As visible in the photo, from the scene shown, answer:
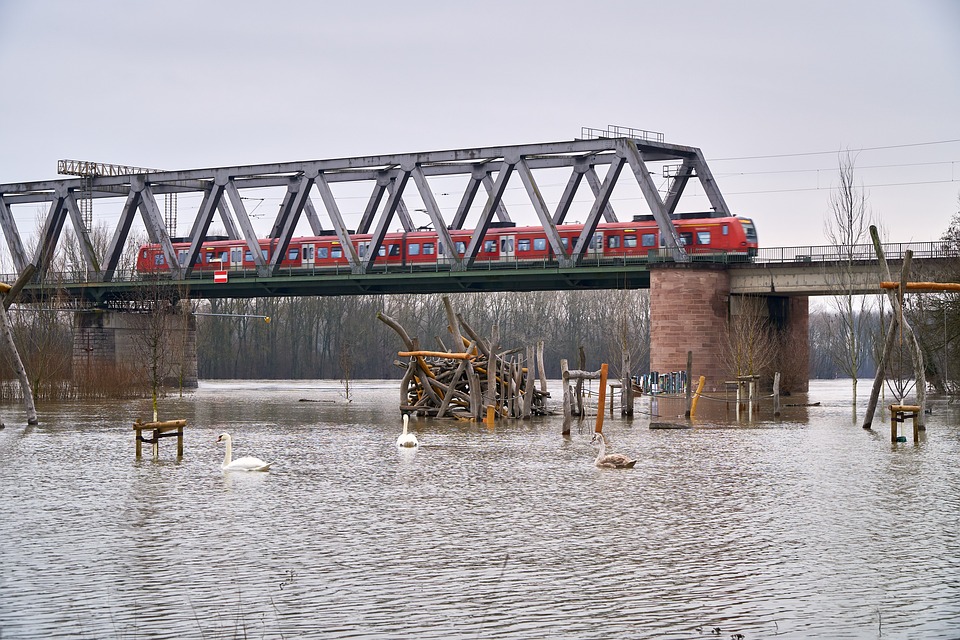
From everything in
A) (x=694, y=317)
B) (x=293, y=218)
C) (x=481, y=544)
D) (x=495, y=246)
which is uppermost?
(x=293, y=218)

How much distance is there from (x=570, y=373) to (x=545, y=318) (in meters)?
98.8

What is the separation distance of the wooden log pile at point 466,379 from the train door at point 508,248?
30.4 metres

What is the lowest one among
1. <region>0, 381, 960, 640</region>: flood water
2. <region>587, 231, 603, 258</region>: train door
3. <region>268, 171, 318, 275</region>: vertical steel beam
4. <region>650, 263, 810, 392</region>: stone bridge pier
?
<region>0, 381, 960, 640</region>: flood water

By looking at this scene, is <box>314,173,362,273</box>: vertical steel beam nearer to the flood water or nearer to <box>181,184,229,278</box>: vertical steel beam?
<box>181,184,229,278</box>: vertical steel beam

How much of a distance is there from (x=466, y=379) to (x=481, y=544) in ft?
85.9

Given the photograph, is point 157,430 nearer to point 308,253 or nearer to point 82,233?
point 308,253

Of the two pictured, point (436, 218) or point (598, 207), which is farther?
point (436, 218)

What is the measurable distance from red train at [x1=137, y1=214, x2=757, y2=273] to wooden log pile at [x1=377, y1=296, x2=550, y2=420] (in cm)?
2628

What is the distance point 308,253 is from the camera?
80875mm

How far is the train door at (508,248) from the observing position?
72375mm

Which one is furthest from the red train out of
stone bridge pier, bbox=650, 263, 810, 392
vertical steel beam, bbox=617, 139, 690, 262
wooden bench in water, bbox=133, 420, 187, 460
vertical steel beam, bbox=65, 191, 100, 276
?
wooden bench in water, bbox=133, 420, 187, 460

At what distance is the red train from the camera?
216ft

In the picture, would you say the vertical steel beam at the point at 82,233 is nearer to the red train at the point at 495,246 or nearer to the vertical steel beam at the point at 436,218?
the red train at the point at 495,246

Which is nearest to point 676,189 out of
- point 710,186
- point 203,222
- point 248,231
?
point 710,186
